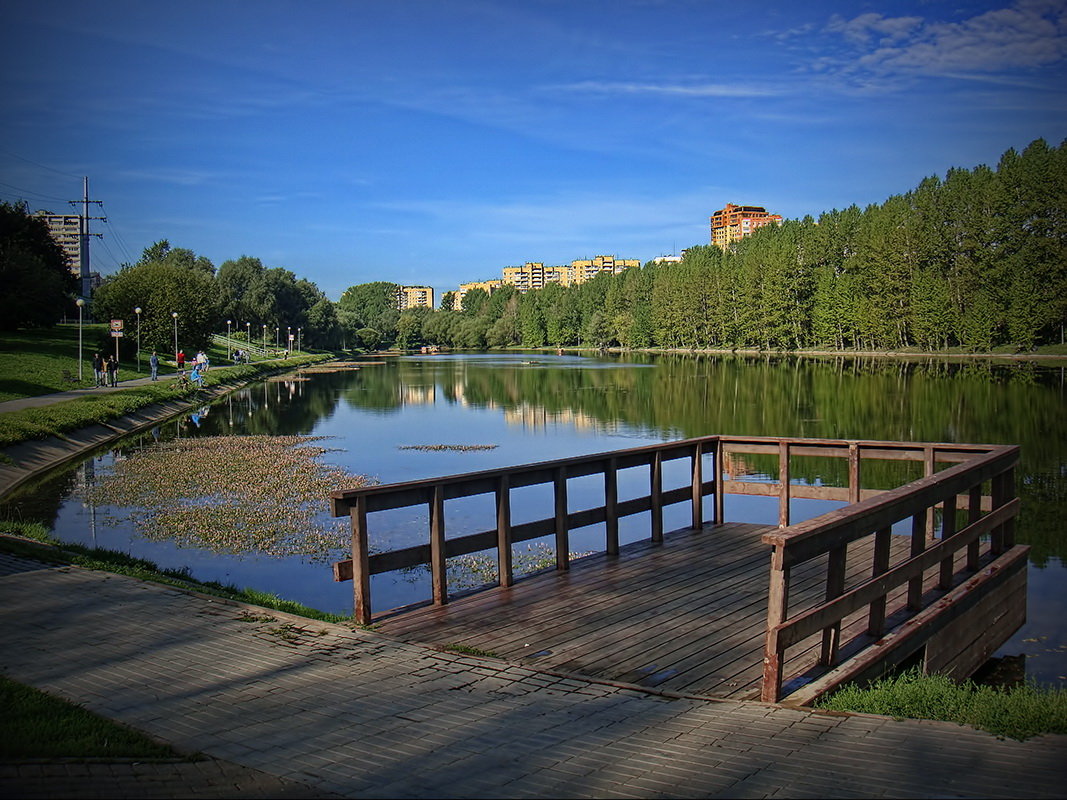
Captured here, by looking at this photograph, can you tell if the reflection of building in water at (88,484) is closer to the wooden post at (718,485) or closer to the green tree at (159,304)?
the wooden post at (718,485)

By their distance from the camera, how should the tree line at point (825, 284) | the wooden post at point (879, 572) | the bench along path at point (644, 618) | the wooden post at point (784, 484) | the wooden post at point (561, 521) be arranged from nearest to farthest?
the bench along path at point (644, 618) < the wooden post at point (879, 572) < the wooden post at point (561, 521) < the wooden post at point (784, 484) < the tree line at point (825, 284)

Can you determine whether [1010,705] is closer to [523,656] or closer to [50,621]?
[523,656]

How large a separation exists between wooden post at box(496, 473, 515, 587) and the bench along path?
182 mm

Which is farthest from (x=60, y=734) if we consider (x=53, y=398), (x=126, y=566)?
(x=53, y=398)

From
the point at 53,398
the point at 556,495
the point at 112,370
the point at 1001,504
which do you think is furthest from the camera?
the point at 112,370

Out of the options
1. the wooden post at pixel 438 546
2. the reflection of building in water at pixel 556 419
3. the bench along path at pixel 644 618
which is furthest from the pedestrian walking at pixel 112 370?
the wooden post at pixel 438 546

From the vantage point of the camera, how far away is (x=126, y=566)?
1125 cm

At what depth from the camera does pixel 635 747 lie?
517 centimetres

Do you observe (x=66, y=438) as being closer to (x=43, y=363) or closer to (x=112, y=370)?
(x=112, y=370)

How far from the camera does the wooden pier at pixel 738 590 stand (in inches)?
263

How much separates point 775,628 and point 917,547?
257 centimetres

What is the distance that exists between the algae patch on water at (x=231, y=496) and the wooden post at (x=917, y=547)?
28.7 feet

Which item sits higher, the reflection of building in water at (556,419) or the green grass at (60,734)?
the green grass at (60,734)

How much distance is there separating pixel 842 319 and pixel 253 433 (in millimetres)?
85584
